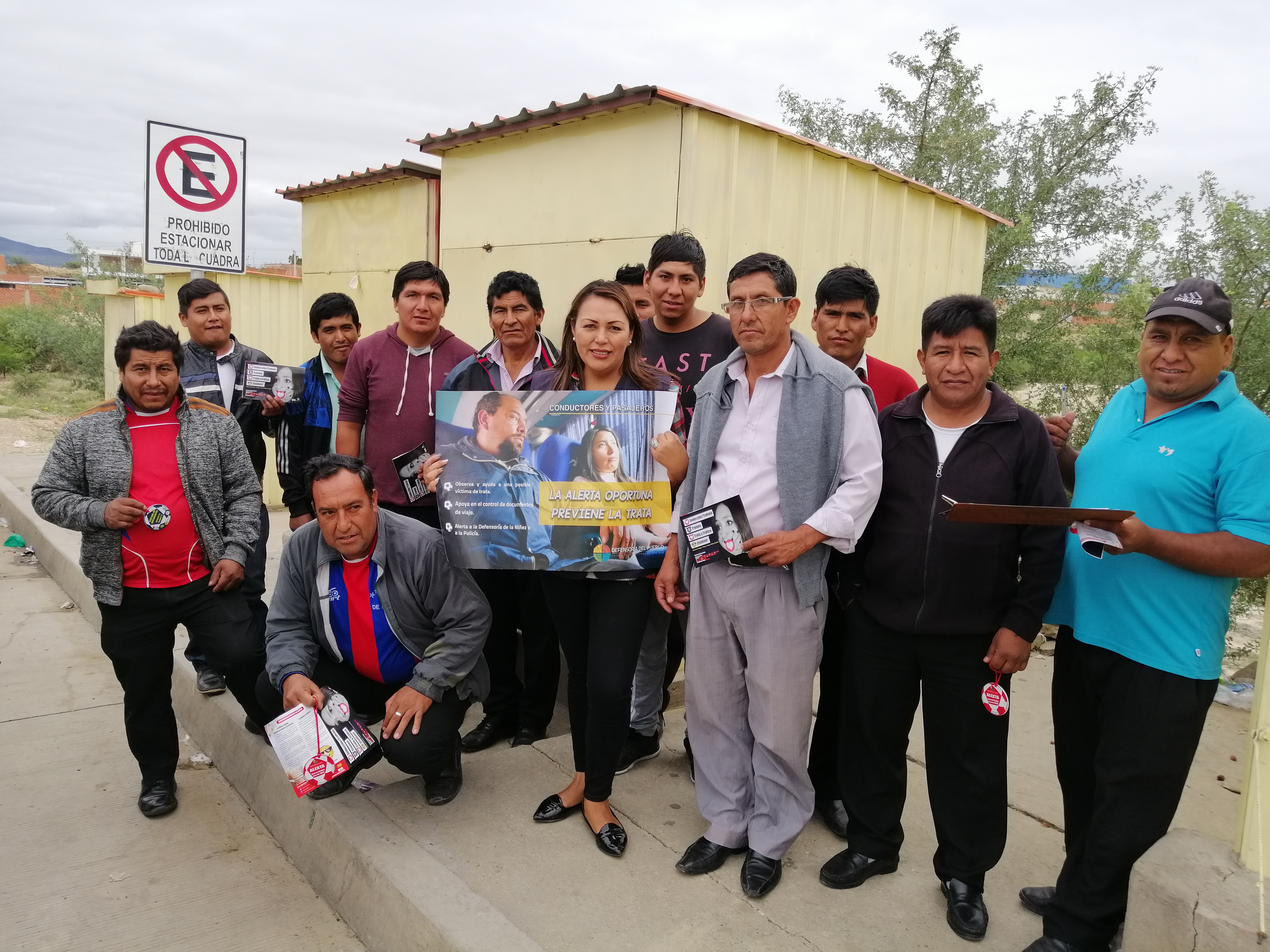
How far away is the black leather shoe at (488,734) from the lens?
4043 mm

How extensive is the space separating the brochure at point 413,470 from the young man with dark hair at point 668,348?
40.3 inches

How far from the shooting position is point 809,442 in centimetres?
274

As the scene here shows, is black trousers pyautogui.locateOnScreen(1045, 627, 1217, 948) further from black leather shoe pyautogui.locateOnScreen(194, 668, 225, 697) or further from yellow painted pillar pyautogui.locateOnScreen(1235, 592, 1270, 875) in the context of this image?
black leather shoe pyautogui.locateOnScreen(194, 668, 225, 697)

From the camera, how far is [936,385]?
8.84 ft

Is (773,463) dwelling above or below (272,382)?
below

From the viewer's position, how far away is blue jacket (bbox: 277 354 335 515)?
15.0 ft

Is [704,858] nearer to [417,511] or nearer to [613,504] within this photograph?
[613,504]

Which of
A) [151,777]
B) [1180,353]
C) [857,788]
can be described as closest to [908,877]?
[857,788]

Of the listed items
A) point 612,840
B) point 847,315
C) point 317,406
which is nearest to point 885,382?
point 847,315

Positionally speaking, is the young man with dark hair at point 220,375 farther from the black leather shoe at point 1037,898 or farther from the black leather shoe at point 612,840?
the black leather shoe at point 1037,898

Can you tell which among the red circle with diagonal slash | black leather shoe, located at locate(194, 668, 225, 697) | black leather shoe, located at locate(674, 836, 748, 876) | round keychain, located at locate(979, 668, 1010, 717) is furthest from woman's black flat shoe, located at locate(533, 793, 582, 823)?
the red circle with diagonal slash

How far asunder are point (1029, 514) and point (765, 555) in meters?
0.81

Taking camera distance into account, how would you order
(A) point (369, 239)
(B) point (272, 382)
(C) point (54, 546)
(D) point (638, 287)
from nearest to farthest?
(D) point (638, 287) → (B) point (272, 382) → (A) point (369, 239) → (C) point (54, 546)

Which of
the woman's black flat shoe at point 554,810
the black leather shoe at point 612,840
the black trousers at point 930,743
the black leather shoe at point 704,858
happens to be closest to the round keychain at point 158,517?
the woman's black flat shoe at point 554,810
